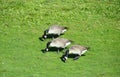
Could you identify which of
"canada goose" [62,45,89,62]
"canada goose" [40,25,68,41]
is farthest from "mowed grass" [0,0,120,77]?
"canada goose" [40,25,68,41]

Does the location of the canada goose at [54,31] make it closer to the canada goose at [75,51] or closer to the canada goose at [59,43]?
the canada goose at [59,43]

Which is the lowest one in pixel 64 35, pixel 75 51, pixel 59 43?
pixel 64 35

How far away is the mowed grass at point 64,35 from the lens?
41.4 ft

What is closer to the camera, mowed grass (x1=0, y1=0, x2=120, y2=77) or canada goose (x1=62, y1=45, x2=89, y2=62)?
mowed grass (x1=0, y1=0, x2=120, y2=77)

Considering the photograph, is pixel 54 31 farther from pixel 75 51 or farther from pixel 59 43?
pixel 75 51

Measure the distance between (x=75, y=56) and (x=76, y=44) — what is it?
91 centimetres

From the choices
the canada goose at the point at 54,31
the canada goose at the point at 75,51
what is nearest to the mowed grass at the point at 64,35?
the canada goose at the point at 75,51

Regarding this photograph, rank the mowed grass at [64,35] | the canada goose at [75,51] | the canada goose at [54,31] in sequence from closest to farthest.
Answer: the mowed grass at [64,35], the canada goose at [75,51], the canada goose at [54,31]

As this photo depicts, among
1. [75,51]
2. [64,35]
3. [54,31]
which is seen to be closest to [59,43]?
[75,51]

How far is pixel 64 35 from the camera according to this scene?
1523 cm

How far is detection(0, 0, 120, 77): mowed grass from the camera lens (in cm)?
1263

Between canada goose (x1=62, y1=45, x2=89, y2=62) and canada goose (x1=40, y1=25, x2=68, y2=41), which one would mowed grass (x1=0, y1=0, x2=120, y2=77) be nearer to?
canada goose (x1=62, y1=45, x2=89, y2=62)

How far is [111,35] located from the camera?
49.6ft

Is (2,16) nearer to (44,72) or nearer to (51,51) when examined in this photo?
(51,51)
